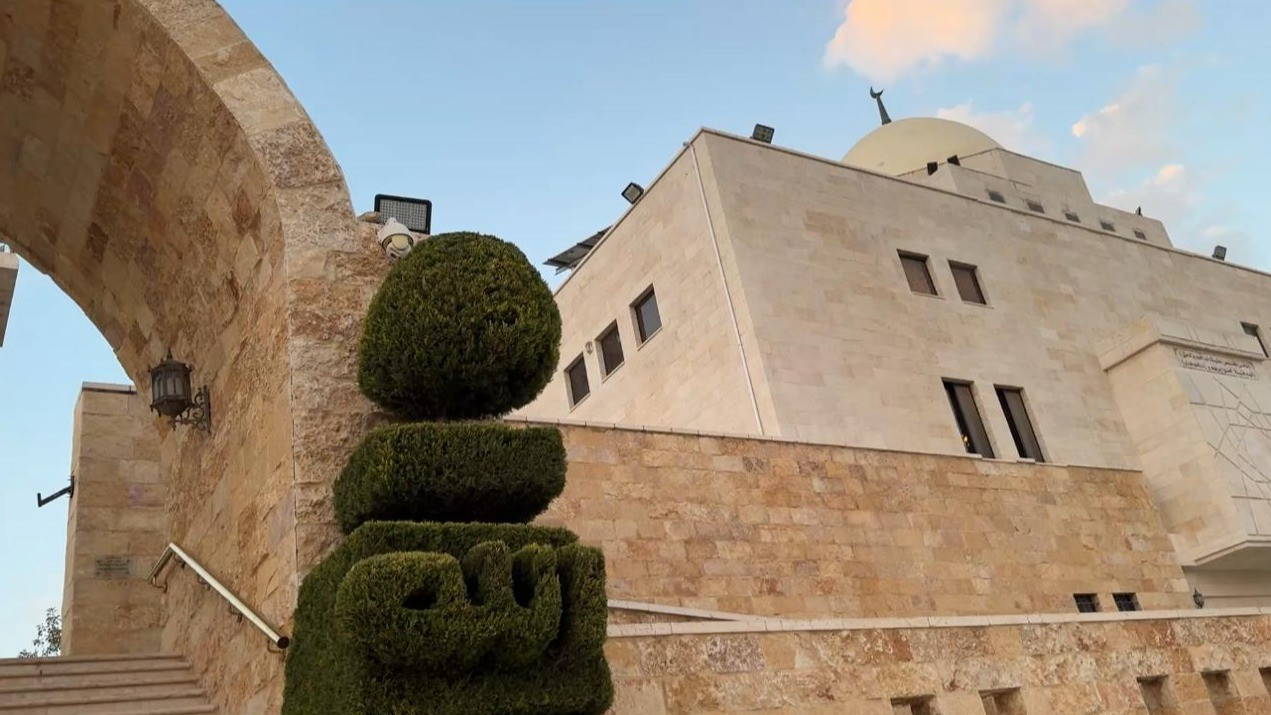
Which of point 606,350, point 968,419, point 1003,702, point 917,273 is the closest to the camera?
point 1003,702

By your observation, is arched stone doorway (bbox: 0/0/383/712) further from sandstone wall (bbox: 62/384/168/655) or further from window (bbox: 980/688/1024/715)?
window (bbox: 980/688/1024/715)

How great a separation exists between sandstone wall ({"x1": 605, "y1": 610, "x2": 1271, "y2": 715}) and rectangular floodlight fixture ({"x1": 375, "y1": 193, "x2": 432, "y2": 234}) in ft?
9.72

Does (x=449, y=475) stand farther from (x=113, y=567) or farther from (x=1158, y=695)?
(x=113, y=567)

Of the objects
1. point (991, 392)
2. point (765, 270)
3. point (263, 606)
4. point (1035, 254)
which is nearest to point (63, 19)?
point (263, 606)

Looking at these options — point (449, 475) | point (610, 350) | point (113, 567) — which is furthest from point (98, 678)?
point (610, 350)

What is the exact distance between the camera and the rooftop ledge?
5180mm

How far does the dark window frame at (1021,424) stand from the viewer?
47.6ft

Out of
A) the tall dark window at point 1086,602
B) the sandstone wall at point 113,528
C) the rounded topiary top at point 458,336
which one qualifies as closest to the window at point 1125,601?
the tall dark window at point 1086,602

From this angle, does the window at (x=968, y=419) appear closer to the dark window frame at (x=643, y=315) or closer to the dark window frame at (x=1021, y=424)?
the dark window frame at (x=1021, y=424)

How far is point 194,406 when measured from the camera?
6902 millimetres

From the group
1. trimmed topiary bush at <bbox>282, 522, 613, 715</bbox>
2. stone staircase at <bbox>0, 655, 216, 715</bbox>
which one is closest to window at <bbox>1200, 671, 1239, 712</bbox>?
trimmed topiary bush at <bbox>282, 522, 613, 715</bbox>

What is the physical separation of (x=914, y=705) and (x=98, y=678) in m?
5.01

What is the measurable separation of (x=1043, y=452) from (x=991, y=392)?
123 cm

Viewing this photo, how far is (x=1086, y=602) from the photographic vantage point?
12523 millimetres
